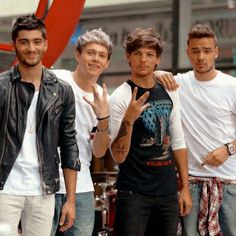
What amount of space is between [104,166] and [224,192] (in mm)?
1819

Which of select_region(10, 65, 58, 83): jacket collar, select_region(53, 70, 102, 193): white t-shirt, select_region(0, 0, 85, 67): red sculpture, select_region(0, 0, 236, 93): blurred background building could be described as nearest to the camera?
select_region(10, 65, 58, 83): jacket collar

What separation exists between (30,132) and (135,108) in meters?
0.60

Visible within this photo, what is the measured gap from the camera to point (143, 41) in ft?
11.1

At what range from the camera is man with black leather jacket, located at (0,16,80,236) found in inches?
113

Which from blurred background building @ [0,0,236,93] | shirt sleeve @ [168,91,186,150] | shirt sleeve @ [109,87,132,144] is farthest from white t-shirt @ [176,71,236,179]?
blurred background building @ [0,0,236,93]

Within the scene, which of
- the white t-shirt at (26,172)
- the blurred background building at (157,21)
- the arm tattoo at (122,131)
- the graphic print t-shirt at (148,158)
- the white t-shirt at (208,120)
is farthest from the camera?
the blurred background building at (157,21)

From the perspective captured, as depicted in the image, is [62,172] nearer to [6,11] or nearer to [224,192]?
[224,192]

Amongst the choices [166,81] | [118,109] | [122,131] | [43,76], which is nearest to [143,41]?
[166,81]

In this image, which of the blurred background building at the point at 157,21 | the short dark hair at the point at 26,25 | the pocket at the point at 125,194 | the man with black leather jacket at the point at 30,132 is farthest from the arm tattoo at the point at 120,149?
the blurred background building at the point at 157,21

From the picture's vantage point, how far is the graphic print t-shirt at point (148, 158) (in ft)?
10.9

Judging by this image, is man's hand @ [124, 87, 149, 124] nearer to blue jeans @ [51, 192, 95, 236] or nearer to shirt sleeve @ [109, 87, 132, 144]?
shirt sleeve @ [109, 87, 132, 144]

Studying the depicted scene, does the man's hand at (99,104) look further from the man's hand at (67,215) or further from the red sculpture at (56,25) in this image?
the red sculpture at (56,25)

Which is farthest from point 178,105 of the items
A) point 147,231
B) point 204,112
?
point 147,231

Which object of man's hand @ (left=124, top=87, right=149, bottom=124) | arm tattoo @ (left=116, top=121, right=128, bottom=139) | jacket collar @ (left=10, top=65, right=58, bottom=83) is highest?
jacket collar @ (left=10, top=65, right=58, bottom=83)
